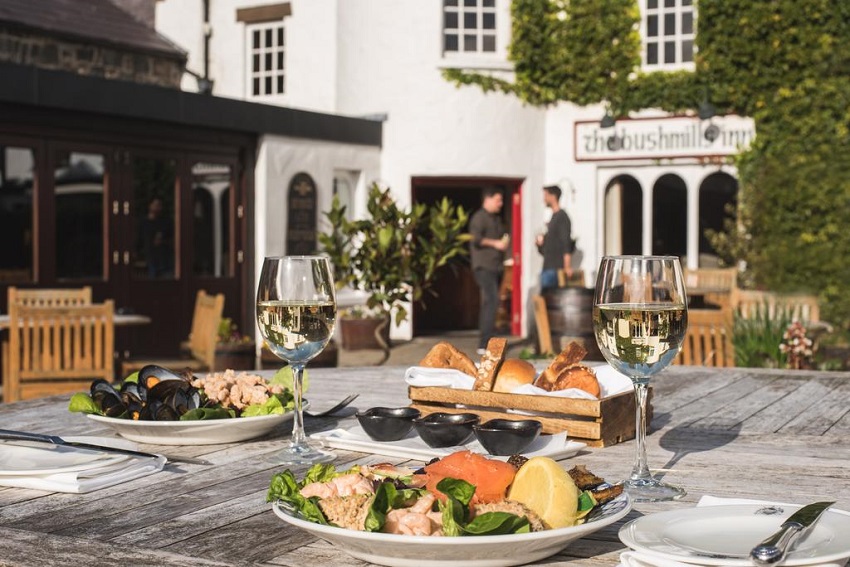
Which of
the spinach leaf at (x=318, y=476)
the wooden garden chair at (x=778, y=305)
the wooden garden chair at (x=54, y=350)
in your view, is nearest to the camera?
the spinach leaf at (x=318, y=476)

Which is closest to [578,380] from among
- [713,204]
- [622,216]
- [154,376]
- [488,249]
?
[154,376]

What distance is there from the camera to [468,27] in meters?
15.6

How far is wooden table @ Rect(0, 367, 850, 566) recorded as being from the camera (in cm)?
148

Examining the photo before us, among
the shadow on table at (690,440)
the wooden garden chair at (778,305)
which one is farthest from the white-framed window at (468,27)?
the shadow on table at (690,440)

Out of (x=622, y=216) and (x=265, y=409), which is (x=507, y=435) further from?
(x=622, y=216)

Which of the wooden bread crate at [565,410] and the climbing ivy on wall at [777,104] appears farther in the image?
the climbing ivy on wall at [777,104]

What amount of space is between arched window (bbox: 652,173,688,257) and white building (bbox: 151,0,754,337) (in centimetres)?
1

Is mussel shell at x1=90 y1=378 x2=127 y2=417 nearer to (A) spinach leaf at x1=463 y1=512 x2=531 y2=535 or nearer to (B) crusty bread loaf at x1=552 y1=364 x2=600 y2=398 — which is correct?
(B) crusty bread loaf at x1=552 y1=364 x2=600 y2=398

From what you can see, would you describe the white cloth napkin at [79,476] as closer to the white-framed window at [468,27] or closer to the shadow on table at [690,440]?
the shadow on table at [690,440]

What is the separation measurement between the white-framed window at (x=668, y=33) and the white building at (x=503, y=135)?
14 mm

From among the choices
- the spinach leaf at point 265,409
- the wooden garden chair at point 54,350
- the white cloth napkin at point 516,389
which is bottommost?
the wooden garden chair at point 54,350

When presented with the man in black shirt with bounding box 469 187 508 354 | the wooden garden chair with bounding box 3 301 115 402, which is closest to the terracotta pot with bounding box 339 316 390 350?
the man in black shirt with bounding box 469 187 508 354

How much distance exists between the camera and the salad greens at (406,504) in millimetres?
1345

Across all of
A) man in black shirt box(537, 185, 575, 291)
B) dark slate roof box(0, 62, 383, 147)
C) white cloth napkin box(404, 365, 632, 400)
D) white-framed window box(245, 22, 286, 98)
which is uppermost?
white-framed window box(245, 22, 286, 98)
